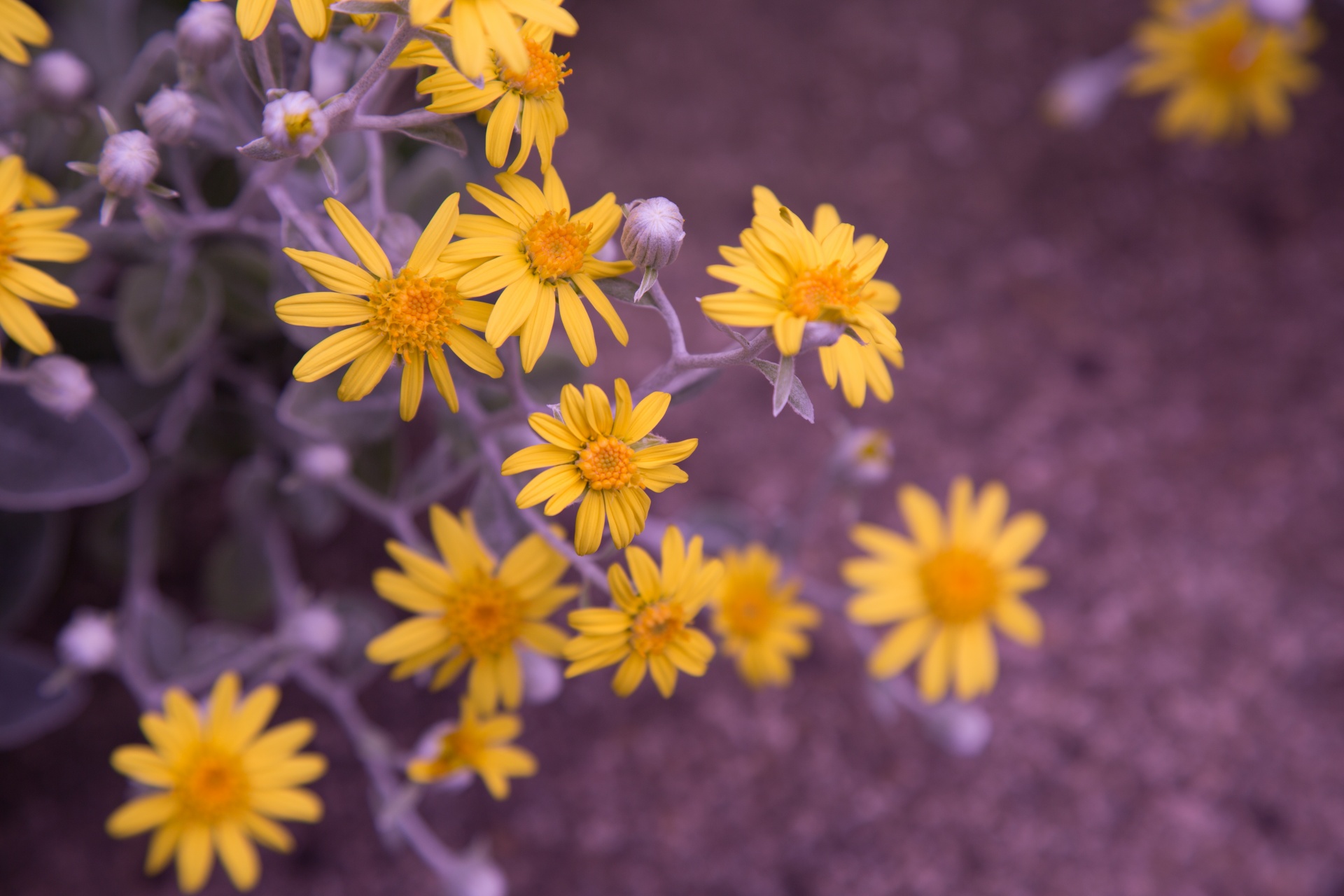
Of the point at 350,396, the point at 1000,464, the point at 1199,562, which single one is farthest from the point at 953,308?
the point at 350,396

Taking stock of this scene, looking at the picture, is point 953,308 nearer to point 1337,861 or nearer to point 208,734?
point 1337,861

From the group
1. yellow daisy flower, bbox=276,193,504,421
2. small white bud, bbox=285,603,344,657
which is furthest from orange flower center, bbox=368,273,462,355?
small white bud, bbox=285,603,344,657

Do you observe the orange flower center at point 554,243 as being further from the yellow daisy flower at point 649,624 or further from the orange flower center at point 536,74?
the yellow daisy flower at point 649,624

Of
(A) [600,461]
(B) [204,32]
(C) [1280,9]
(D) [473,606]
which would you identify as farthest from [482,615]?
(C) [1280,9]

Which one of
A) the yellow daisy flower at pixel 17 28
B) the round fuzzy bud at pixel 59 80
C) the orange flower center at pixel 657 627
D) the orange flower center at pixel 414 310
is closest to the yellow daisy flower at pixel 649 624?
the orange flower center at pixel 657 627

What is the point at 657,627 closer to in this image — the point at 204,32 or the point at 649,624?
the point at 649,624

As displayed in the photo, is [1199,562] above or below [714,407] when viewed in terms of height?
above

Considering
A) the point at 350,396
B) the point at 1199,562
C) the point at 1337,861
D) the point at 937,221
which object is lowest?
the point at 350,396
